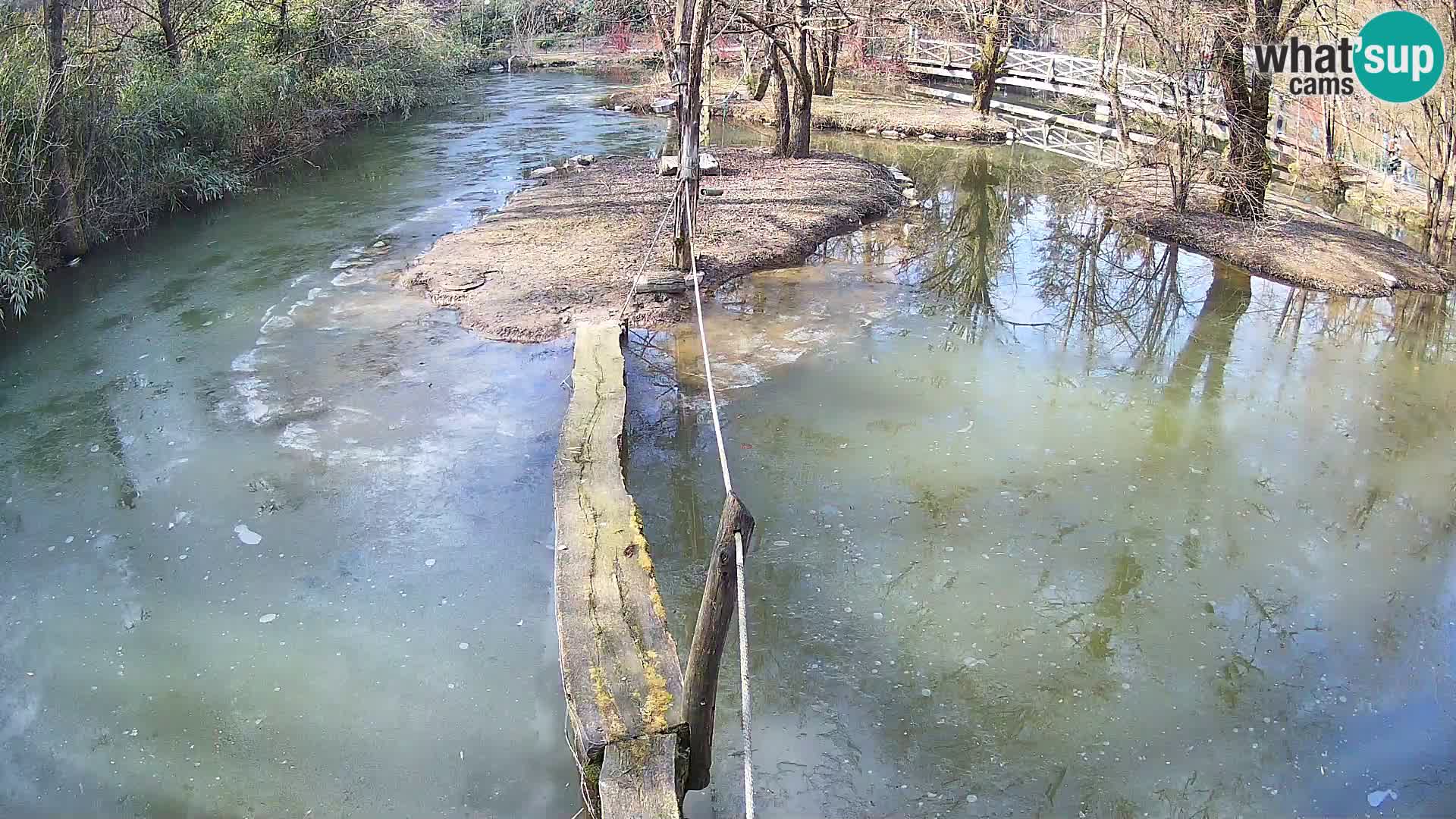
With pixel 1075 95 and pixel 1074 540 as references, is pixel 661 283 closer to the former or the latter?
pixel 1074 540

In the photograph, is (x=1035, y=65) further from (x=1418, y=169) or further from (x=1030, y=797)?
(x=1030, y=797)

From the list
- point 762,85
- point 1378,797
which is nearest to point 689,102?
point 1378,797

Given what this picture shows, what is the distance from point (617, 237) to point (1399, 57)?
8.44 m

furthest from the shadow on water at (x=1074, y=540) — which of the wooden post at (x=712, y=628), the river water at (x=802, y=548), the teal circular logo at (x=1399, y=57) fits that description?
the teal circular logo at (x=1399, y=57)

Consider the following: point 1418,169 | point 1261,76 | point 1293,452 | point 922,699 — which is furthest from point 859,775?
point 1418,169

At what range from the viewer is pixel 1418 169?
11125mm

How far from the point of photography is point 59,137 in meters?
9.53

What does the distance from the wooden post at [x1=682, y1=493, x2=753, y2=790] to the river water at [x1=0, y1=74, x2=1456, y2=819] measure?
0.49m

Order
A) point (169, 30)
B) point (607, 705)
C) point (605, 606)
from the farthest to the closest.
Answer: point (169, 30), point (605, 606), point (607, 705)

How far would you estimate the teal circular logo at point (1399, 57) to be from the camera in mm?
10180

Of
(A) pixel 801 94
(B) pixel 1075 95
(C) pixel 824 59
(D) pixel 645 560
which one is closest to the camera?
(D) pixel 645 560

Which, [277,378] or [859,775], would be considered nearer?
[859,775]

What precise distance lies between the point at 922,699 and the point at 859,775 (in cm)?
55

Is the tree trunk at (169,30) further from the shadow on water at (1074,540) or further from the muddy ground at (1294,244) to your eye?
the muddy ground at (1294,244)
